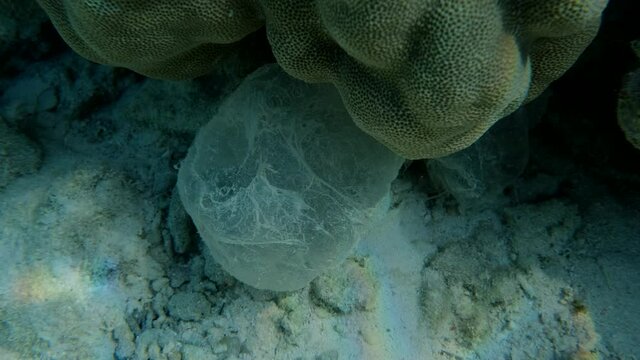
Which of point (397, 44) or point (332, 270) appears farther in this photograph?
point (332, 270)

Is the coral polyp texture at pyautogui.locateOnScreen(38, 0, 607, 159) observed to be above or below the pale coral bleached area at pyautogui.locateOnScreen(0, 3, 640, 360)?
above

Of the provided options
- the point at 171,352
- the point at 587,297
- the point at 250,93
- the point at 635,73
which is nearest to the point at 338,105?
the point at 250,93

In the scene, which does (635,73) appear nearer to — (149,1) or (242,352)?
(149,1)

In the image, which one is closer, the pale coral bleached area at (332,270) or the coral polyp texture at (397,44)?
the coral polyp texture at (397,44)

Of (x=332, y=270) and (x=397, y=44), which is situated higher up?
(x=397, y=44)
